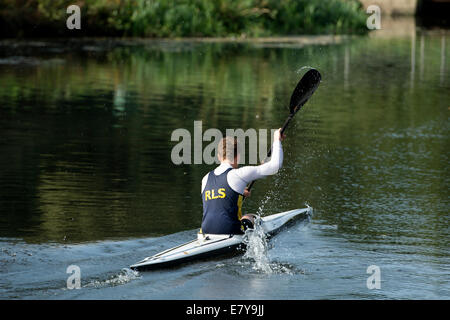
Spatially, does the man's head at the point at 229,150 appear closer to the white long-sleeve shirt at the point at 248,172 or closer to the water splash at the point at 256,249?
the white long-sleeve shirt at the point at 248,172

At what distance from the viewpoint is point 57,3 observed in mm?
38719

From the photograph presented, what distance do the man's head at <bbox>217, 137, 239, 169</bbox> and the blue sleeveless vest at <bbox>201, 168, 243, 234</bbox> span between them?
0.44 ft

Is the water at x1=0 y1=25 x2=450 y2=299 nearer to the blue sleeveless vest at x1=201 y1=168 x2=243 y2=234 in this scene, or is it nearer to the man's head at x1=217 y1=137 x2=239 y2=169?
the blue sleeveless vest at x1=201 y1=168 x2=243 y2=234

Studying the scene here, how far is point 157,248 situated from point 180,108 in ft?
36.9

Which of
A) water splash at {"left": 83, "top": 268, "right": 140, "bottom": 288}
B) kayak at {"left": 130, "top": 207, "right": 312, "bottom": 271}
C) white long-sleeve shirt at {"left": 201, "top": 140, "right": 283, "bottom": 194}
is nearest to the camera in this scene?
water splash at {"left": 83, "top": 268, "right": 140, "bottom": 288}

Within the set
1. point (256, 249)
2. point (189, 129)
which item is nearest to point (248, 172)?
point (256, 249)

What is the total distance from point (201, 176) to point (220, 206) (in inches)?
182

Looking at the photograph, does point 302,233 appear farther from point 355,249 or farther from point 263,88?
point 263,88

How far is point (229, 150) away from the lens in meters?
10.3

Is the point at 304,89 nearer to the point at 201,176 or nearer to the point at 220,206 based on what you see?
the point at 201,176

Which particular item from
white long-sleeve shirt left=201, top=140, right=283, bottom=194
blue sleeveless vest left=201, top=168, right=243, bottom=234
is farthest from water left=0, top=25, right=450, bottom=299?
white long-sleeve shirt left=201, top=140, right=283, bottom=194

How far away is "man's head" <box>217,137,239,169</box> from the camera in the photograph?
10.3m
